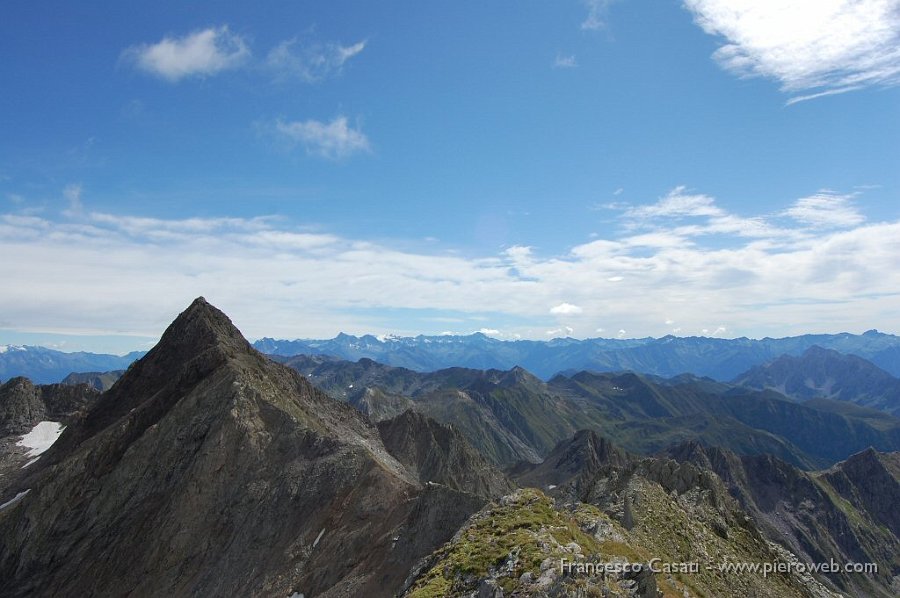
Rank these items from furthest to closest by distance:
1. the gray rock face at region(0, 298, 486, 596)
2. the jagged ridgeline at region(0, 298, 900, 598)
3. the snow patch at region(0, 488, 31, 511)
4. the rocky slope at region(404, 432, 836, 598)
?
the snow patch at region(0, 488, 31, 511) → the gray rock face at region(0, 298, 486, 596) → the jagged ridgeline at region(0, 298, 900, 598) → the rocky slope at region(404, 432, 836, 598)

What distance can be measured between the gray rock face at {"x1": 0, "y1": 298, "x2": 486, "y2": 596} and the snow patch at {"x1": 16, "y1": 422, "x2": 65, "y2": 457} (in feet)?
183

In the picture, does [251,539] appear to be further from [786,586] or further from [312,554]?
[786,586]

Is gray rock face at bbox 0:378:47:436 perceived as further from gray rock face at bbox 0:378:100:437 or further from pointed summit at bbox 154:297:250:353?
pointed summit at bbox 154:297:250:353

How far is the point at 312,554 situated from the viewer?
62.8 m

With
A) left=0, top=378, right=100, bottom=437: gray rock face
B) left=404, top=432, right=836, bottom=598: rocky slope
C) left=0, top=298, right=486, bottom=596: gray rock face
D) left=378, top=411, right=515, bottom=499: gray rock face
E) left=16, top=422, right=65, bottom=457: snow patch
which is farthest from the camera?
left=378, top=411, right=515, bottom=499: gray rock face

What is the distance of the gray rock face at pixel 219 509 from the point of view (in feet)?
194

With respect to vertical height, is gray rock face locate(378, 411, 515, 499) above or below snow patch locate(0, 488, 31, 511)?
below

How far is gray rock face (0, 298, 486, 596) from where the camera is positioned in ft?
194

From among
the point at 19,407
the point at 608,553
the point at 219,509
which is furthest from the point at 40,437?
the point at 608,553

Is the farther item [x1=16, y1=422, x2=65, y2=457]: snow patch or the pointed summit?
[x1=16, y1=422, x2=65, y2=457]: snow patch

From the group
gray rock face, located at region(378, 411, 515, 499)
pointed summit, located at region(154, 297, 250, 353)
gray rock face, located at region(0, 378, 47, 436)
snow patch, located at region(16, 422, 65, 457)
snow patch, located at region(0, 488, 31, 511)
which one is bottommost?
gray rock face, located at region(378, 411, 515, 499)

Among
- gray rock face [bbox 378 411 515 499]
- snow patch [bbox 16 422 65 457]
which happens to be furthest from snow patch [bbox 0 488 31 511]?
gray rock face [bbox 378 411 515 499]

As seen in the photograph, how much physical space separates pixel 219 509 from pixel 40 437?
99.9 meters

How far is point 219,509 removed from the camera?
240 ft
